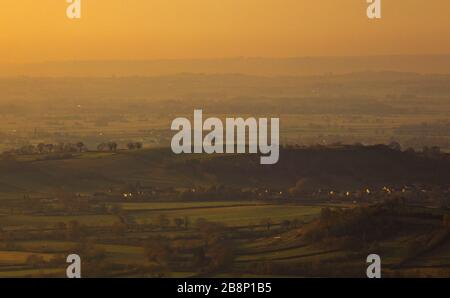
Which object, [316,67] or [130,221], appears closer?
[130,221]

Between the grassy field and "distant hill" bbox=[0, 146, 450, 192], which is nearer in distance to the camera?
the grassy field

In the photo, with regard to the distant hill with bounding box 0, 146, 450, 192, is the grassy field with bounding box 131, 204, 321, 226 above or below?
below

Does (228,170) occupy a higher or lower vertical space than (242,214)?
higher

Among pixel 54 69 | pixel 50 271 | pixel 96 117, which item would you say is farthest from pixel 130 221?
pixel 54 69

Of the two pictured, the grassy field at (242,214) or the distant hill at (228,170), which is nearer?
the grassy field at (242,214)

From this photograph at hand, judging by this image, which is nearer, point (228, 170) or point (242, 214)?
point (242, 214)

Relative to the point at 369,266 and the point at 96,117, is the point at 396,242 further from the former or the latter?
the point at 96,117

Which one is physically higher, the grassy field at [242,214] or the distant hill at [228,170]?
the distant hill at [228,170]
